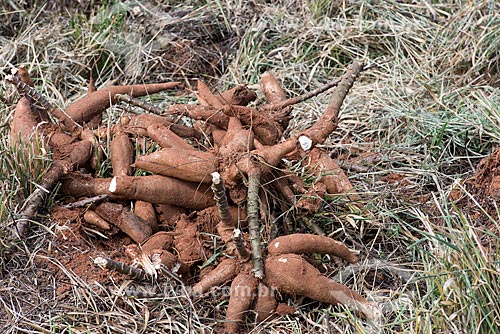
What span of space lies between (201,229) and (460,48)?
79.2 inches

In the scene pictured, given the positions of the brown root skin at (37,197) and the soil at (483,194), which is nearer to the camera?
the brown root skin at (37,197)

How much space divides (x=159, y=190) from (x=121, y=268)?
0.39 m

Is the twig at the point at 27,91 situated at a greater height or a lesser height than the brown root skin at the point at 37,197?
greater

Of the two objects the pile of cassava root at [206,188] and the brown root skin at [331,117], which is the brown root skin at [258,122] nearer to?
the pile of cassava root at [206,188]

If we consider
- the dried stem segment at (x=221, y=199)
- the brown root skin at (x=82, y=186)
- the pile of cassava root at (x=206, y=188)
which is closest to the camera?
the dried stem segment at (x=221, y=199)

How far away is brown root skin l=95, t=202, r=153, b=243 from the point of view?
269cm

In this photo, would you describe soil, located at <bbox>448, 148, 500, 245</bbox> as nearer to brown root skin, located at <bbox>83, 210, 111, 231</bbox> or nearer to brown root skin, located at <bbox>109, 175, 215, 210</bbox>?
brown root skin, located at <bbox>109, 175, 215, 210</bbox>

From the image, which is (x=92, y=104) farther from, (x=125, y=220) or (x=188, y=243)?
(x=188, y=243)

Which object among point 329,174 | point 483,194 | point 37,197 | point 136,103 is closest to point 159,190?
point 37,197

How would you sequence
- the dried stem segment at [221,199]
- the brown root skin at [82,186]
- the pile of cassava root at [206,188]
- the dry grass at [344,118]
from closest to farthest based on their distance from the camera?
the dried stem segment at [221,199] → the dry grass at [344,118] → the pile of cassava root at [206,188] → the brown root skin at [82,186]

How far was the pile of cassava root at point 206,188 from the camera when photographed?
8.31 feet

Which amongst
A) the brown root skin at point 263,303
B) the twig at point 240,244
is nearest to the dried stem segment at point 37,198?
the twig at point 240,244

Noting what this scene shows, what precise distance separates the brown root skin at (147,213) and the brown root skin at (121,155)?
15 cm

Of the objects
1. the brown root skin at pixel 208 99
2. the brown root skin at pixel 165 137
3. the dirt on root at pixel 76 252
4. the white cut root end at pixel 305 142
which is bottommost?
the dirt on root at pixel 76 252
